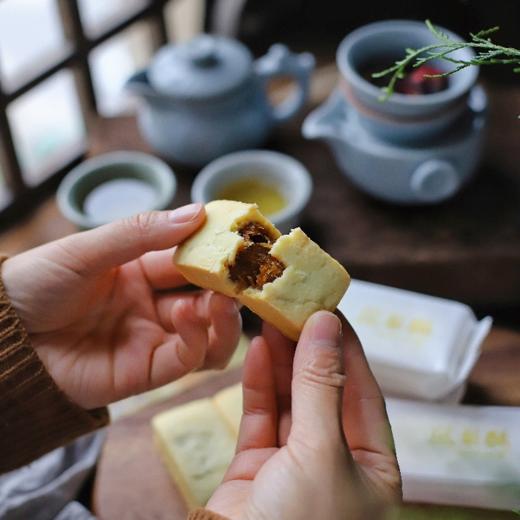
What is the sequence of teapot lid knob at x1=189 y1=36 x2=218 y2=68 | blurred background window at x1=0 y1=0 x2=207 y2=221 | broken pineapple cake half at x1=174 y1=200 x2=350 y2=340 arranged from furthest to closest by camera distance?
1. blurred background window at x1=0 y1=0 x2=207 y2=221
2. teapot lid knob at x1=189 y1=36 x2=218 y2=68
3. broken pineapple cake half at x1=174 y1=200 x2=350 y2=340

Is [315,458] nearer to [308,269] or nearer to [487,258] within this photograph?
[308,269]

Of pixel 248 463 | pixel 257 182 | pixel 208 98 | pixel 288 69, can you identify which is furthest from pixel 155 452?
pixel 288 69

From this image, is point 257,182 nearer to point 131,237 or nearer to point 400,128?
point 400,128

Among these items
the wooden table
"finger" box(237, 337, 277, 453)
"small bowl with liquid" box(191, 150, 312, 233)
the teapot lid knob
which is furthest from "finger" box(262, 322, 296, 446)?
the teapot lid knob

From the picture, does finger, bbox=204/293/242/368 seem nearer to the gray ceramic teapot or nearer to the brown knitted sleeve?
the brown knitted sleeve

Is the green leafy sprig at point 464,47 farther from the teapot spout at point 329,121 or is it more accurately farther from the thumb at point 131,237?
the teapot spout at point 329,121

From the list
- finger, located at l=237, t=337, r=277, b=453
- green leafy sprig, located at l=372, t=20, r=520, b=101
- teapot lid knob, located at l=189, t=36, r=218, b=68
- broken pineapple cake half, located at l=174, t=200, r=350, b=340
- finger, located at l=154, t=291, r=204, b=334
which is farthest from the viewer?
teapot lid knob, located at l=189, t=36, r=218, b=68

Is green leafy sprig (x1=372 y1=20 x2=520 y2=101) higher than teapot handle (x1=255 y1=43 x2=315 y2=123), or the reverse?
green leafy sprig (x1=372 y1=20 x2=520 y2=101)
